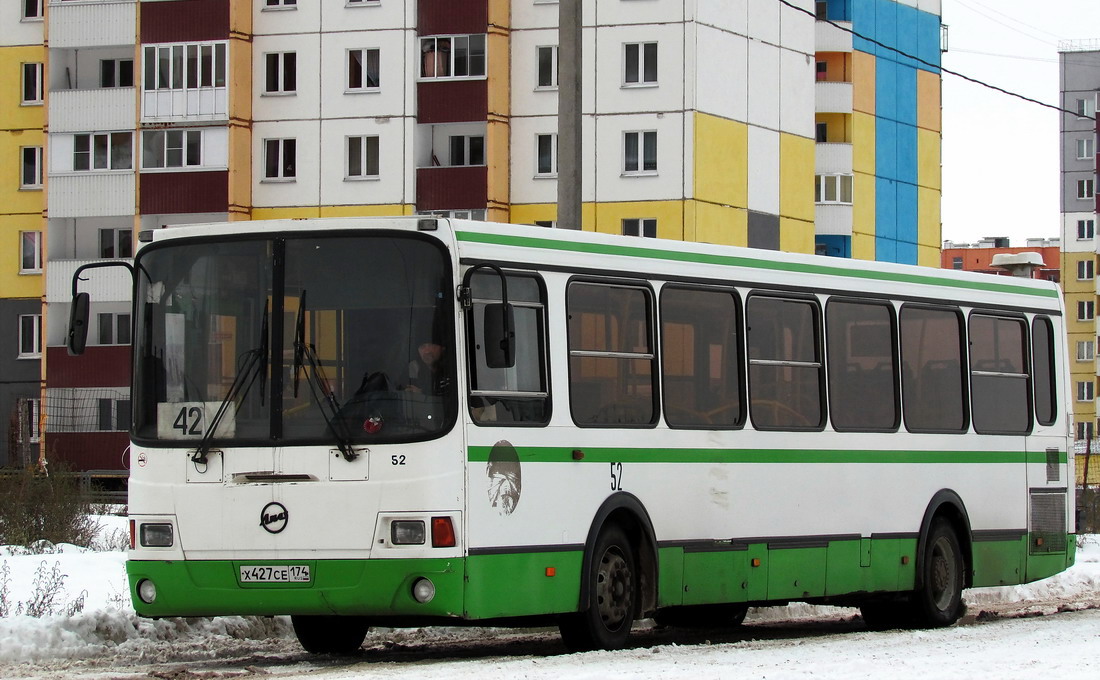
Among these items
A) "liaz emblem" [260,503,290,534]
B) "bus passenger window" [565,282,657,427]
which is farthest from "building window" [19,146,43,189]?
"liaz emblem" [260,503,290,534]

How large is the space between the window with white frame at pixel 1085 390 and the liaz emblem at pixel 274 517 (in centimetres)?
9910

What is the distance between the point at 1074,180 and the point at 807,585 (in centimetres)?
9867

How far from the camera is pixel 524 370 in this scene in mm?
12195

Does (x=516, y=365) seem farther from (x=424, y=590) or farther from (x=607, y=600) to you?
(x=607, y=600)

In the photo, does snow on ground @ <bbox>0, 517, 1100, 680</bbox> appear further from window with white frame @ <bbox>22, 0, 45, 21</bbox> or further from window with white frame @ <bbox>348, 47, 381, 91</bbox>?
window with white frame @ <bbox>22, 0, 45, 21</bbox>

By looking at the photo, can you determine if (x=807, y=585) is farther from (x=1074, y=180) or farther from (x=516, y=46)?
(x=1074, y=180)

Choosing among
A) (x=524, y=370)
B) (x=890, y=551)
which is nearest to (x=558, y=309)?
(x=524, y=370)

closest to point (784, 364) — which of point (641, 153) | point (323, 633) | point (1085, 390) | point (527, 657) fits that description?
point (527, 657)

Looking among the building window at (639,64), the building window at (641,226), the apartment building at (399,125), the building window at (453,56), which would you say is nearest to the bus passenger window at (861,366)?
the apartment building at (399,125)

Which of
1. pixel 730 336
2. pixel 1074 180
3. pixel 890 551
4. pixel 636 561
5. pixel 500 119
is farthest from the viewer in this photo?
pixel 1074 180

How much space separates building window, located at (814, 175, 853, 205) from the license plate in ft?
176

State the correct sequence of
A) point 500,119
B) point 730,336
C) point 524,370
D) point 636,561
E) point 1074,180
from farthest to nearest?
point 1074,180 → point 500,119 → point 730,336 → point 636,561 → point 524,370

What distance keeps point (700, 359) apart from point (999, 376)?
4.78 metres

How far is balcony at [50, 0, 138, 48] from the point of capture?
2277 inches
